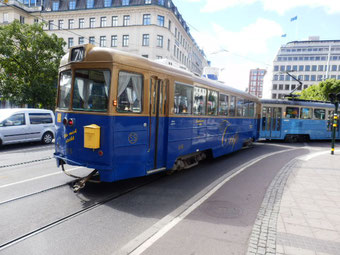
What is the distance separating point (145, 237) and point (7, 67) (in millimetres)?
23087

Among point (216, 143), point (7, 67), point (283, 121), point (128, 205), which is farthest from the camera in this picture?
point (7, 67)

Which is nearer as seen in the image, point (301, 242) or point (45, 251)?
point (45, 251)

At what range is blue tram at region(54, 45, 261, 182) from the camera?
5.33m

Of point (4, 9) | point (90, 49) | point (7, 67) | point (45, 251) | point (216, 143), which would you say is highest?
point (4, 9)

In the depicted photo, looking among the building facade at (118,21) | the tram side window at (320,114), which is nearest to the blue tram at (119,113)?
the tram side window at (320,114)

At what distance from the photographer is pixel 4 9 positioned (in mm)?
43625

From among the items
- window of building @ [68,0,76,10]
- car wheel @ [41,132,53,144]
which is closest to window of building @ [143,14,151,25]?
window of building @ [68,0,76,10]

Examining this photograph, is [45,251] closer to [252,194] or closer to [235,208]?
[235,208]

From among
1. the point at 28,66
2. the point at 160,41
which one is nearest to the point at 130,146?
the point at 28,66

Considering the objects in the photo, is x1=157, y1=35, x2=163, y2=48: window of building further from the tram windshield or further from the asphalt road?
the tram windshield

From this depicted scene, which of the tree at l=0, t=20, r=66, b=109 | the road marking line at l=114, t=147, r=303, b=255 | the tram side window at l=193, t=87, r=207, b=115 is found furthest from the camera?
the tree at l=0, t=20, r=66, b=109

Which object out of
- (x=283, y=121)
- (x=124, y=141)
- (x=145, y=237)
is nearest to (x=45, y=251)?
(x=145, y=237)

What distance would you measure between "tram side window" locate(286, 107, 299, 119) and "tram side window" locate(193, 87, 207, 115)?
496 inches

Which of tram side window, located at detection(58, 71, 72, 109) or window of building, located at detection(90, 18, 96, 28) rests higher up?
window of building, located at detection(90, 18, 96, 28)
